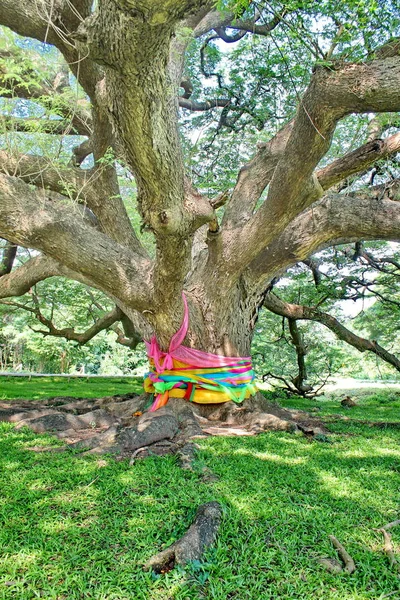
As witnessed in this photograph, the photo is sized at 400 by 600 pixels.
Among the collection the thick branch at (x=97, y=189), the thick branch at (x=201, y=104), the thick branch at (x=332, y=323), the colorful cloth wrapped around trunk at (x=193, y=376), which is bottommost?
the colorful cloth wrapped around trunk at (x=193, y=376)

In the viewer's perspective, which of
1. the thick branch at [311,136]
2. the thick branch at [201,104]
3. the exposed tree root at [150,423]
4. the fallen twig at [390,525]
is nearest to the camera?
the fallen twig at [390,525]

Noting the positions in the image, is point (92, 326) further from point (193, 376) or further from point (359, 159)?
point (359, 159)

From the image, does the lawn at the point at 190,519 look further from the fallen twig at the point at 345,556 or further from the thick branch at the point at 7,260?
the thick branch at the point at 7,260

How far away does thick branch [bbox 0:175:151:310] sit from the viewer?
12.4 feet

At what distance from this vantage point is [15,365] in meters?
19.9

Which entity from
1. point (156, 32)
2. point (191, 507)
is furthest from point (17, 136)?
point (191, 507)

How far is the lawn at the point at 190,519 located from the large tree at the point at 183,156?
1631mm

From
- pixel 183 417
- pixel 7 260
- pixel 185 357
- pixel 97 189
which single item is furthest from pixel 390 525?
pixel 7 260

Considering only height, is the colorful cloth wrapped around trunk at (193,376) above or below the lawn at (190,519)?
above

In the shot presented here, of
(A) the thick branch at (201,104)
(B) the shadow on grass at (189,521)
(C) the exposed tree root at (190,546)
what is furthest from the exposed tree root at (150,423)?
(A) the thick branch at (201,104)

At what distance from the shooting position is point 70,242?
4.04 meters

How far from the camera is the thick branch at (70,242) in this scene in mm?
3787

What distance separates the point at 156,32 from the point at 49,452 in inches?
118

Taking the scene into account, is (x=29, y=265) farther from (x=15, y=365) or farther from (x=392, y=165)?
(x=15, y=365)
